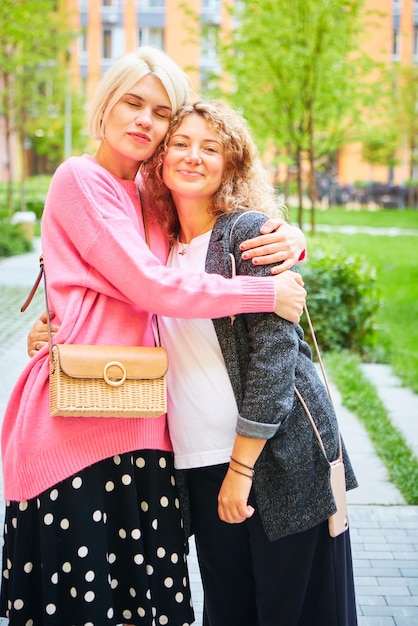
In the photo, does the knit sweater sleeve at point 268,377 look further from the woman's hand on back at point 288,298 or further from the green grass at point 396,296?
the green grass at point 396,296

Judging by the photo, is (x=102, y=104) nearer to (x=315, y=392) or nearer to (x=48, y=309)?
(x=48, y=309)

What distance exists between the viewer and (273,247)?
85.4 inches

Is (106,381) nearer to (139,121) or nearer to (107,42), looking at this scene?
(139,121)

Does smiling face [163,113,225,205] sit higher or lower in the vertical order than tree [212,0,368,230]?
lower

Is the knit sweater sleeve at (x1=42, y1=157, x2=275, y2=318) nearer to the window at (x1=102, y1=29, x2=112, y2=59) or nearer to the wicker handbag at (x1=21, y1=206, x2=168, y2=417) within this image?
the wicker handbag at (x1=21, y1=206, x2=168, y2=417)

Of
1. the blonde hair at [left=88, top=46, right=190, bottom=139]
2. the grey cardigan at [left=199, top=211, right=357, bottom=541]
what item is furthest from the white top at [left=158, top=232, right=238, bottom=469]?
the blonde hair at [left=88, top=46, right=190, bottom=139]

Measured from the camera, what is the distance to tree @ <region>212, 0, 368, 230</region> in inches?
408

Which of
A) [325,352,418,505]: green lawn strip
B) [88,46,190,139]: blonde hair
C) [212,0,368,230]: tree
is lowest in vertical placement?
[325,352,418,505]: green lawn strip

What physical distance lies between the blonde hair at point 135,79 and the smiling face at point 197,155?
88mm

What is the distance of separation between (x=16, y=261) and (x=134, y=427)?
13735mm

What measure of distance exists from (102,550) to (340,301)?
576 cm

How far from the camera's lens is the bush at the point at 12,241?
15.9 meters

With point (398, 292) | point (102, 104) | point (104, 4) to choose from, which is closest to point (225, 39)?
point (398, 292)

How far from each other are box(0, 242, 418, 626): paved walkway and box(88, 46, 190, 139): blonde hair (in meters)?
2.00
